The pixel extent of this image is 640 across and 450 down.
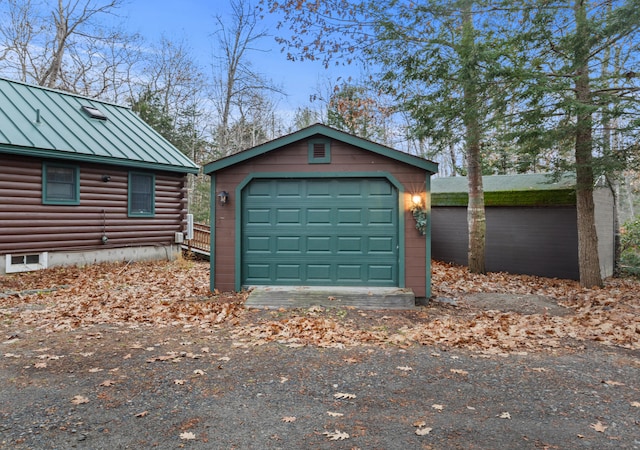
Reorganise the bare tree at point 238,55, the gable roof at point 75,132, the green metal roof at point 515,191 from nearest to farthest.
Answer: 1. the gable roof at point 75,132
2. the green metal roof at point 515,191
3. the bare tree at point 238,55

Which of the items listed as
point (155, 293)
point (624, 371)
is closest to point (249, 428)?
point (624, 371)

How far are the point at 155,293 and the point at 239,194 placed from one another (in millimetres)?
2868

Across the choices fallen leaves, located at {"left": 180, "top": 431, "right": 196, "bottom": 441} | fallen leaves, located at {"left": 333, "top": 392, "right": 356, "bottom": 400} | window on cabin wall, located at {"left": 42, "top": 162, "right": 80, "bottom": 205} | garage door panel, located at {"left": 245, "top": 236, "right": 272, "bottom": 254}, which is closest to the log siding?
window on cabin wall, located at {"left": 42, "top": 162, "right": 80, "bottom": 205}

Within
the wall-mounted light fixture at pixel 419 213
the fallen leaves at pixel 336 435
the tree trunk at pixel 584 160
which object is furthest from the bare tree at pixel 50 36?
the fallen leaves at pixel 336 435

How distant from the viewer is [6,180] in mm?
10383

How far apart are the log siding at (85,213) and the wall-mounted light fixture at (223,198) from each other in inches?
233

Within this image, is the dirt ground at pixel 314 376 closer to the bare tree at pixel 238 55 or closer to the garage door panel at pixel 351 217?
the garage door panel at pixel 351 217

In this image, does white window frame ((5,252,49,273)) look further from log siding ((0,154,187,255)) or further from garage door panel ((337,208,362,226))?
garage door panel ((337,208,362,226))

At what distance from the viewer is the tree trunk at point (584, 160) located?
7.96 metres

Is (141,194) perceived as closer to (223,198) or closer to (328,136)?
(223,198)

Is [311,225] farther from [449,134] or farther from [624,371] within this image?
[624,371]

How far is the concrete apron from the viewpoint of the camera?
7.54 m

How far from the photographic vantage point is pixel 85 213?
1210 centimetres

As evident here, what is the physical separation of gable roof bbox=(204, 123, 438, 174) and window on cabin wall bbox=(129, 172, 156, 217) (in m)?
6.10
